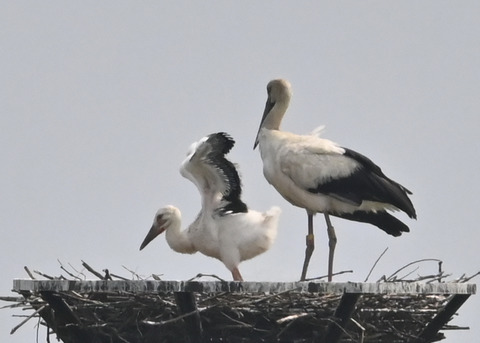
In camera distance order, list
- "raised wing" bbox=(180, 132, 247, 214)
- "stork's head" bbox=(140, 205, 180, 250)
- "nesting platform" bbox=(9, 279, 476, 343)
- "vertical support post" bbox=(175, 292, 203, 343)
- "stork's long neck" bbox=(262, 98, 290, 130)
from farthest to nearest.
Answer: "stork's head" bbox=(140, 205, 180, 250), "stork's long neck" bbox=(262, 98, 290, 130), "raised wing" bbox=(180, 132, 247, 214), "nesting platform" bbox=(9, 279, 476, 343), "vertical support post" bbox=(175, 292, 203, 343)

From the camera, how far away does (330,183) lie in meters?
11.9

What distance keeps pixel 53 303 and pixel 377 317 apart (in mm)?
2097

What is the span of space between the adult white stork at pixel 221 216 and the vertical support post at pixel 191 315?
3.09 metres

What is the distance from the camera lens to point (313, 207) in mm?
12086

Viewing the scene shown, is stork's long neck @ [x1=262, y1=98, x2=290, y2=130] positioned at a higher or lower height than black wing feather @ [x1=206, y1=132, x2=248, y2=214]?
higher

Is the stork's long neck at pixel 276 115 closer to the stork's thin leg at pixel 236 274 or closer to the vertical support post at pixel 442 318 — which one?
the stork's thin leg at pixel 236 274

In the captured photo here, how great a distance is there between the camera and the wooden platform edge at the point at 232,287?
343 inches

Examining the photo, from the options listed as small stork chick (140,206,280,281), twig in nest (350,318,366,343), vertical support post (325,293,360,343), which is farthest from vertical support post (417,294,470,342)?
small stork chick (140,206,280,281)

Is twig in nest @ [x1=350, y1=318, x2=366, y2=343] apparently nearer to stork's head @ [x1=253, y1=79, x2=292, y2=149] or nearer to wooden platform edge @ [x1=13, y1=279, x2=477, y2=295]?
wooden platform edge @ [x1=13, y1=279, x2=477, y2=295]

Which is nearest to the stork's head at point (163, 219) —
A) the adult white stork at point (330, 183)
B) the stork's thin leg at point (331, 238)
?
the adult white stork at point (330, 183)

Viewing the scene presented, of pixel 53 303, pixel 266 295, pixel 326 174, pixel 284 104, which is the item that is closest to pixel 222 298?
pixel 266 295

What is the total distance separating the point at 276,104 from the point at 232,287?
4.50 m

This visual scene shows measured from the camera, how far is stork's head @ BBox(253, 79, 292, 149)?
12953mm

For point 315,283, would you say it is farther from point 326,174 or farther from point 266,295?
point 326,174
